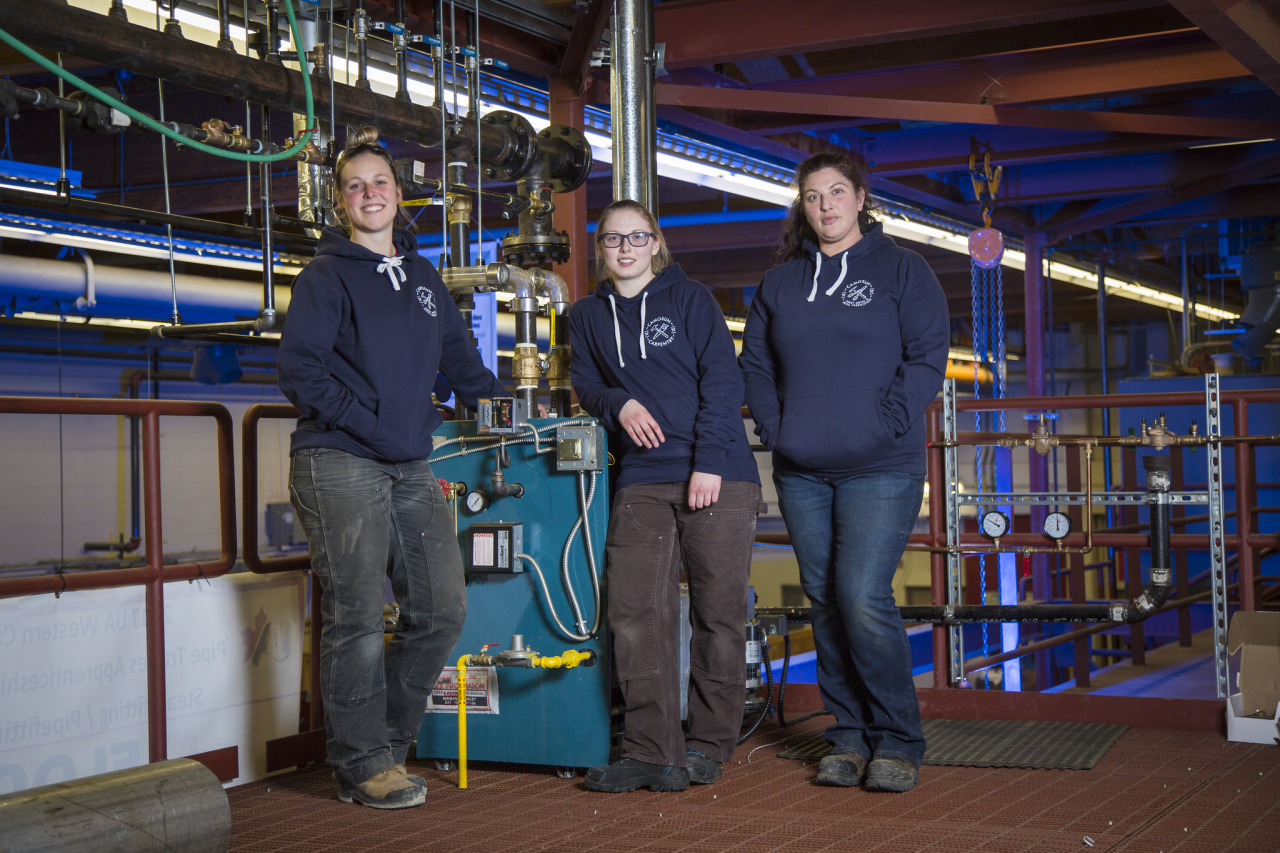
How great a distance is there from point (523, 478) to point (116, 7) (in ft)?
5.28

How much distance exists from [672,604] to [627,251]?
36.6 inches

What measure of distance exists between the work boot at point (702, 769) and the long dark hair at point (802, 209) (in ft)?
4.43

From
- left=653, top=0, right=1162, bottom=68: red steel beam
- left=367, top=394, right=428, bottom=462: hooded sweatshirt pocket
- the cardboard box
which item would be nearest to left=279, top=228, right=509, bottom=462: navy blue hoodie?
left=367, top=394, right=428, bottom=462: hooded sweatshirt pocket

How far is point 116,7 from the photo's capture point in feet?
→ 9.80

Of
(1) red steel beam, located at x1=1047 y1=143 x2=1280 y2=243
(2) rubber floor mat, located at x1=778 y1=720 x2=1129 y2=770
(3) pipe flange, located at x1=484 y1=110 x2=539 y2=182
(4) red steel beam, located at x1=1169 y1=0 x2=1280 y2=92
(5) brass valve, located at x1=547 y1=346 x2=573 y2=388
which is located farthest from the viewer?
(1) red steel beam, located at x1=1047 y1=143 x2=1280 y2=243

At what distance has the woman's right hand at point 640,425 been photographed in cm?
296

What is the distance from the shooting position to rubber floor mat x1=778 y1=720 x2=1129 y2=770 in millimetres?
3188

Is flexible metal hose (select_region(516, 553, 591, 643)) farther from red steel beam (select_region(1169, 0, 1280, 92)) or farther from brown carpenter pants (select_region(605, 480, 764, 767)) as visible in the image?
red steel beam (select_region(1169, 0, 1280, 92))

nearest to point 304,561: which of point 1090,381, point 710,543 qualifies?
point 710,543

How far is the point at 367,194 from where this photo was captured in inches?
113

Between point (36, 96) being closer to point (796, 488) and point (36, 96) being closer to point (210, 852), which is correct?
point (210, 852)

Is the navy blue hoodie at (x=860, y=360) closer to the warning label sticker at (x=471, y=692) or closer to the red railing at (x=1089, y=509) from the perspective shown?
the red railing at (x=1089, y=509)

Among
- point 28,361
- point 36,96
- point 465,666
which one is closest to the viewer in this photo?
point 36,96

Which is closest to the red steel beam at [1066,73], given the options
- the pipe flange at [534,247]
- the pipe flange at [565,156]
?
the pipe flange at [565,156]
